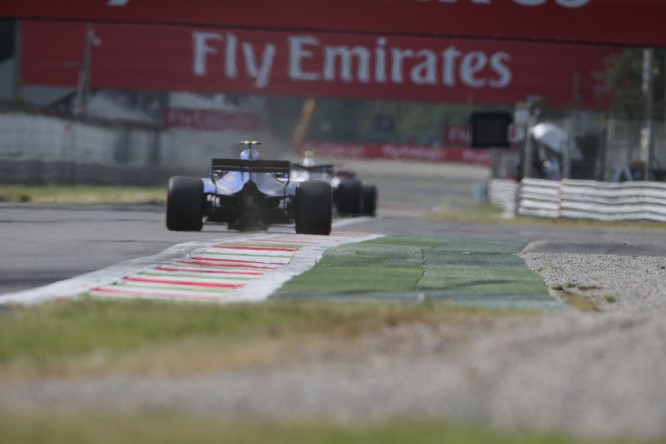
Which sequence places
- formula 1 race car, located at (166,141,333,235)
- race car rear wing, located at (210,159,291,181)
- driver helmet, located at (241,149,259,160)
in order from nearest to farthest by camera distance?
formula 1 race car, located at (166,141,333,235) < race car rear wing, located at (210,159,291,181) < driver helmet, located at (241,149,259,160)

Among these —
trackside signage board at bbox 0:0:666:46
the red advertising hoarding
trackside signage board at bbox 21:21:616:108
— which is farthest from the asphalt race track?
the red advertising hoarding

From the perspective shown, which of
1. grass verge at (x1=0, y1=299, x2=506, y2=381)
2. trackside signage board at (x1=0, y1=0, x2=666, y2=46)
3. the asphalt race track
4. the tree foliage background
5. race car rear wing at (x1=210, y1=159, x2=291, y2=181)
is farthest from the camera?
the tree foliage background

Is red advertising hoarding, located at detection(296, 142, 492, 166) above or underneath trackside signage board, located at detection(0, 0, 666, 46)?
underneath

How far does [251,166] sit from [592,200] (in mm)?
14380

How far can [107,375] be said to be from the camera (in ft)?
20.2

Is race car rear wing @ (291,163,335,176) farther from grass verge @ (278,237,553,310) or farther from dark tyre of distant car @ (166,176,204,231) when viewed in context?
grass verge @ (278,237,553,310)

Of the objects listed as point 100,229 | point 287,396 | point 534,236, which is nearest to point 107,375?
point 287,396

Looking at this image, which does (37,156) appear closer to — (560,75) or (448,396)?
(560,75)

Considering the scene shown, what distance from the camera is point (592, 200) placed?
28.9 m

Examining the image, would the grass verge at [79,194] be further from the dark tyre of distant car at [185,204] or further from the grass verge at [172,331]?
the grass verge at [172,331]

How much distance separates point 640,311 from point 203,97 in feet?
115

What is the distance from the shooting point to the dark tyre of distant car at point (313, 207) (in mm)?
15859

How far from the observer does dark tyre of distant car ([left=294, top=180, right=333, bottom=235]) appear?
624 inches

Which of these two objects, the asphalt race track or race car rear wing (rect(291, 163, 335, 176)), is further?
race car rear wing (rect(291, 163, 335, 176))
